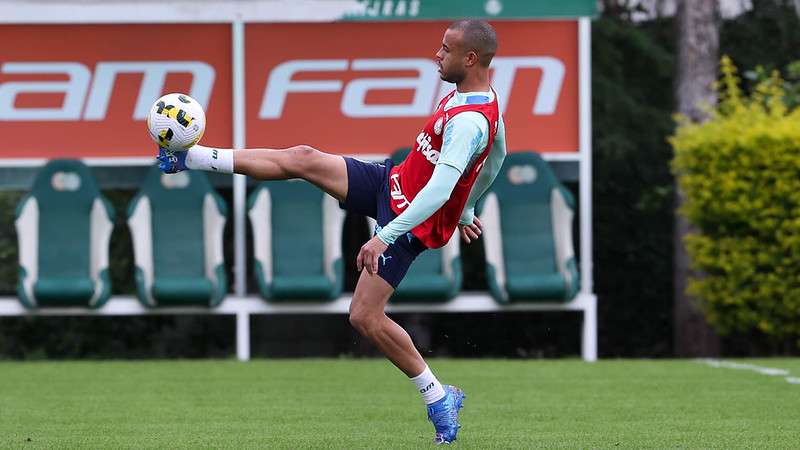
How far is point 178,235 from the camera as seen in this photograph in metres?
11.7

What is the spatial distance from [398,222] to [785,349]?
874 centimetres

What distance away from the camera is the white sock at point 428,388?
5887 millimetres

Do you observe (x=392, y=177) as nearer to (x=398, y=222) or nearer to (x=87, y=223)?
(x=398, y=222)

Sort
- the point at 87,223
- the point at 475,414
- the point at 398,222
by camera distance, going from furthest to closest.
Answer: the point at 87,223, the point at 475,414, the point at 398,222

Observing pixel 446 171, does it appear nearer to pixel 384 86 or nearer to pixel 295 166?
pixel 295 166

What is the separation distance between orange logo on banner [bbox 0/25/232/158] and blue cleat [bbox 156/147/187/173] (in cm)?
619

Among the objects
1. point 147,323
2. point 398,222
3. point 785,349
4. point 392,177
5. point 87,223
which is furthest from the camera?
point 147,323

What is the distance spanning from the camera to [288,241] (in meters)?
11.7

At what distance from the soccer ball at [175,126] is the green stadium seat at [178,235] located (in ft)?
18.8

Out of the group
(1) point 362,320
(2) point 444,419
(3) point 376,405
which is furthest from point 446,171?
(3) point 376,405

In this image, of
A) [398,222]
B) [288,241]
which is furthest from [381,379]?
[398,222]

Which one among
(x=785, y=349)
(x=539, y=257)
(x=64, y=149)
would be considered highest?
(x=64, y=149)

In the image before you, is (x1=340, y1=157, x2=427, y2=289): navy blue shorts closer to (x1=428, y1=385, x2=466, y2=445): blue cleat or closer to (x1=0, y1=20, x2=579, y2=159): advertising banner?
(x1=428, y1=385, x2=466, y2=445): blue cleat

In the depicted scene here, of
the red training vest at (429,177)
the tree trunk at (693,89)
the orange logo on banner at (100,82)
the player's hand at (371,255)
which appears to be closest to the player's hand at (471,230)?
the red training vest at (429,177)
